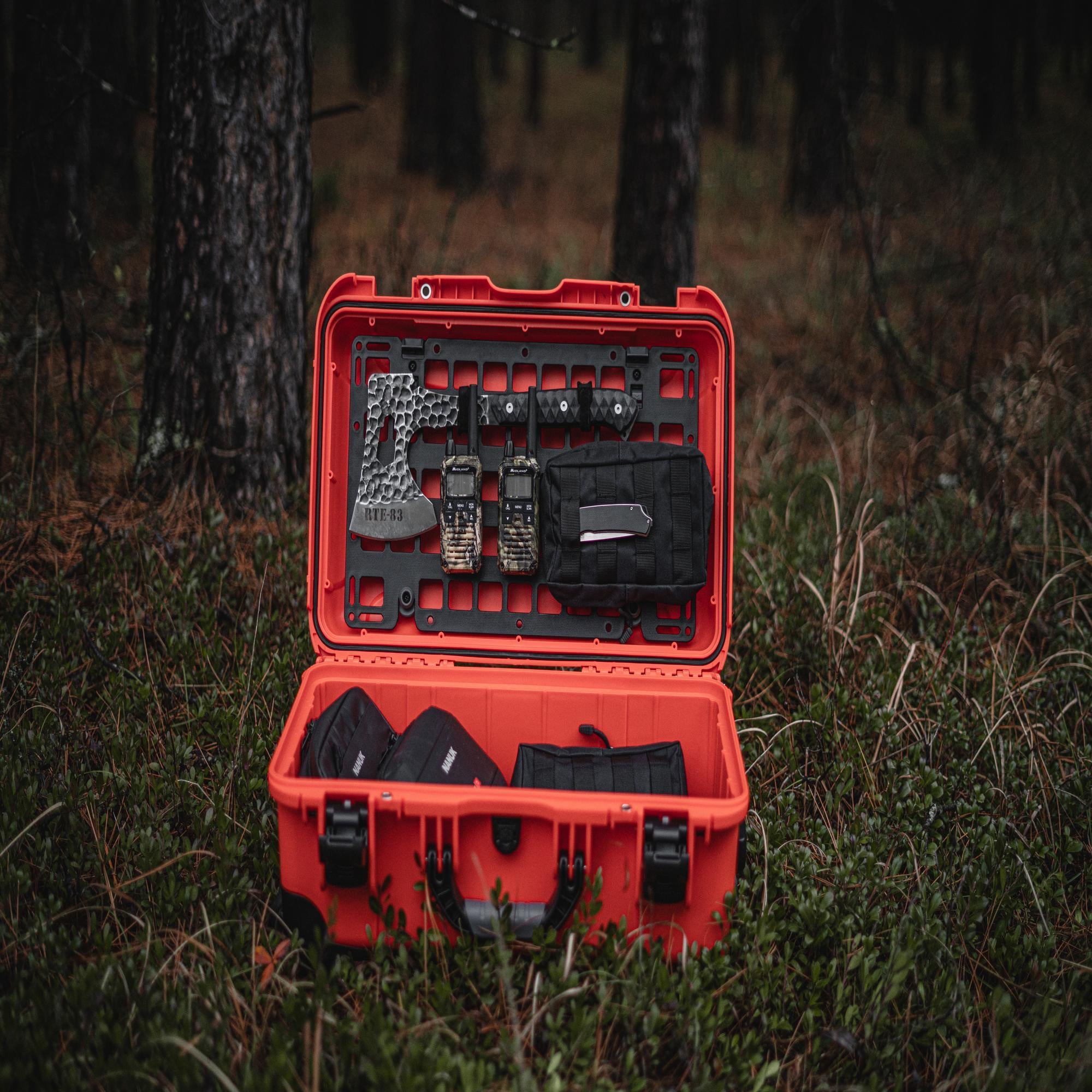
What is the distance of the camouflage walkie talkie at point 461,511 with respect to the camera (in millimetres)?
2580

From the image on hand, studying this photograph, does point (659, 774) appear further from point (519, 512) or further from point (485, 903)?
point (519, 512)

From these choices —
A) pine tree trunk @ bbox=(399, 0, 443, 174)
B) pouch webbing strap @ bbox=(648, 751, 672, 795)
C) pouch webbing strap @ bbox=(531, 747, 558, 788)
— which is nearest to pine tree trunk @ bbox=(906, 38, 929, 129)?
pine tree trunk @ bbox=(399, 0, 443, 174)

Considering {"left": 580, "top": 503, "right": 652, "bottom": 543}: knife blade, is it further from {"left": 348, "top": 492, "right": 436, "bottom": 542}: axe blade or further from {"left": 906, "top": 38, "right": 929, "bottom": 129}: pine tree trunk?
{"left": 906, "top": 38, "right": 929, "bottom": 129}: pine tree trunk

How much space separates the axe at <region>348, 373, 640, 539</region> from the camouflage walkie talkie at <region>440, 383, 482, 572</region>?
0.24 feet

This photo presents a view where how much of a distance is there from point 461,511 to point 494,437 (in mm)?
299

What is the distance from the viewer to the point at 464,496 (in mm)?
2578

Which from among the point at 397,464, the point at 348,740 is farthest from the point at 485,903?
the point at 397,464

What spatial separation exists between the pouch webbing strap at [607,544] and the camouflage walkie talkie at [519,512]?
20 centimetres

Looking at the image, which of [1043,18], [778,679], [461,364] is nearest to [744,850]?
[778,679]

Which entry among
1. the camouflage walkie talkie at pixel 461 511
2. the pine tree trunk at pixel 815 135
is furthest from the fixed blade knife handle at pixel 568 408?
the pine tree trunk at pixel 815 135

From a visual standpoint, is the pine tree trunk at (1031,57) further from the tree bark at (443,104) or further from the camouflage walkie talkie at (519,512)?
the camouflage walkie talkie at (519,512)

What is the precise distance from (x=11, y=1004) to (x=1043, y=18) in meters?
31.6

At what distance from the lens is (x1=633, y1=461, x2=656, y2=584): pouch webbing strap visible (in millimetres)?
2545

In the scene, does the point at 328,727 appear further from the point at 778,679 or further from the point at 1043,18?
the point at 1043,18
